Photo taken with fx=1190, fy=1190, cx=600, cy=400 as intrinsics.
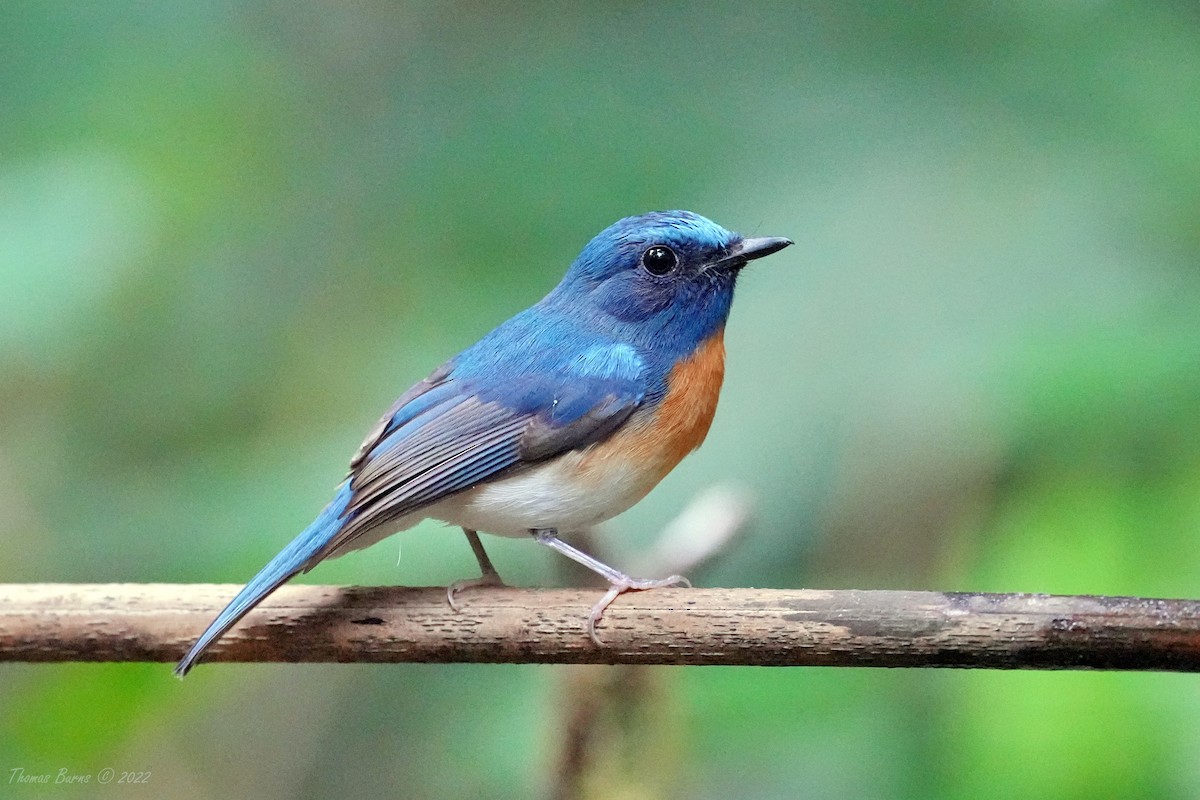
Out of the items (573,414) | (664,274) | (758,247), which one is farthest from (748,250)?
(573,414)

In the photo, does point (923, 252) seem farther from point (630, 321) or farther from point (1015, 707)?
point (1015, 707)

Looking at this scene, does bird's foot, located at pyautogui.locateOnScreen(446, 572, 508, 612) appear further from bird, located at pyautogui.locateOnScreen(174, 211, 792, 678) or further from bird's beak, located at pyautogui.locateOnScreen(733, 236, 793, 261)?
bird's beak, located at pyautogui.locateOnScreen(733, 236, 793, 261)

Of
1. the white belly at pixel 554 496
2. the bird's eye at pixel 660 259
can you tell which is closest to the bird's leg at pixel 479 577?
the white belly at pixel 554 496

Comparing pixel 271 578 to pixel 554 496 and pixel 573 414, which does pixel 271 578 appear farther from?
pixel 573 414

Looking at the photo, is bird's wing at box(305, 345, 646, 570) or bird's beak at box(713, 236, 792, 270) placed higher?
bird's beak at box(713, 236, 792, 270)

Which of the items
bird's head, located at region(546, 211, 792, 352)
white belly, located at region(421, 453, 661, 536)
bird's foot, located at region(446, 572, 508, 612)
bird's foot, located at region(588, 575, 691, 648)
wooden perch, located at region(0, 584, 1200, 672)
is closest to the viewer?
wooden perch, located at region(0, 584, 1200, 672)

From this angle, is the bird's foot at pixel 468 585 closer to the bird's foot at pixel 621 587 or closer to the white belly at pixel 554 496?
the white belly at pixel 554 496

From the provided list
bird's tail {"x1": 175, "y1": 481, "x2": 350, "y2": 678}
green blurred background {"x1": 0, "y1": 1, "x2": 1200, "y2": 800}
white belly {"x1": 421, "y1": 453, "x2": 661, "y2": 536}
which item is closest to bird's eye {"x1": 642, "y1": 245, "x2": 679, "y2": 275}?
white belly {"x1": 421, "y1": 453, "x2": 661, "y2": 536}
